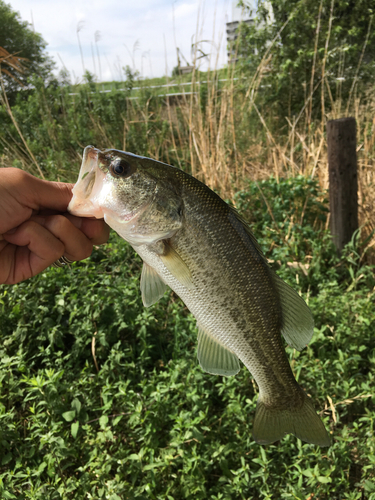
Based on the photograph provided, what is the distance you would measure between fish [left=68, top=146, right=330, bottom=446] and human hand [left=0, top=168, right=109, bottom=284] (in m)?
0.28

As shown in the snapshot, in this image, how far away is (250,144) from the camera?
611cm

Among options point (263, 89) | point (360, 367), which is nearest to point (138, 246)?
point (360, 367)

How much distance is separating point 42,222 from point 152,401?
140 cm

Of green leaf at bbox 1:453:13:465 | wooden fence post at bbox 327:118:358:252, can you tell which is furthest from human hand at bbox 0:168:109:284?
wooden fence post at bbox 327:118:358:252

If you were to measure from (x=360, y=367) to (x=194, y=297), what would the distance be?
216cm

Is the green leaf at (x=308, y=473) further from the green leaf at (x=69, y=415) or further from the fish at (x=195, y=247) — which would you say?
the green leaf at (x=69, y=415)

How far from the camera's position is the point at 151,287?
140 centimetres

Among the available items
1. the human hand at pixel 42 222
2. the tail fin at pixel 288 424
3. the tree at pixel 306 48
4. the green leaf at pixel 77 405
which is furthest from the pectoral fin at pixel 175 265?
Answer: the tree at pixel 306 48

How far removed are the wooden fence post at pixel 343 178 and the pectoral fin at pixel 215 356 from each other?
9.36 ft

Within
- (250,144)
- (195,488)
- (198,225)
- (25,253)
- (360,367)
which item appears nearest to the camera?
(198,225)

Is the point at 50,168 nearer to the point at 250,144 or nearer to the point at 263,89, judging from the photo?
the point at 250,144

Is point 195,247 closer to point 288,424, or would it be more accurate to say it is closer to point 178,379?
point 288,424

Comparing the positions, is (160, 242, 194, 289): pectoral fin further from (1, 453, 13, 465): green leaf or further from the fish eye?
(1, 453, 13, 465): green leaf

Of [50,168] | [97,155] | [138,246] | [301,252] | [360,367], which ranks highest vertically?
[97,155]
